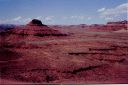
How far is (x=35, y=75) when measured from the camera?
6.36m

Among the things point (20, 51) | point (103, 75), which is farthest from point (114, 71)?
point (20, 51)

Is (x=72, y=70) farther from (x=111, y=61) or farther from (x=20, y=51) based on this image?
(x=20, y=51)

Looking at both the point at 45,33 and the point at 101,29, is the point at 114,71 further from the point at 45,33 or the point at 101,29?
the point at 101,29

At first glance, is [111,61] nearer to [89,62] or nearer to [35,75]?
[89,62]

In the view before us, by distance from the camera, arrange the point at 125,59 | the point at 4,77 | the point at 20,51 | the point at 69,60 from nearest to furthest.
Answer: the point at 4,77 < the point at 69,60 < the point at 125,59 < the point at 20,51

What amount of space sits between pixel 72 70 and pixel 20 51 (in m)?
2.64

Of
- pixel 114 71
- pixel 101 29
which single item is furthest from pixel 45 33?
pixel 101 29

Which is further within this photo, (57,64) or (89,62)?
(89,62)

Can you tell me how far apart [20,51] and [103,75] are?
3.51 m

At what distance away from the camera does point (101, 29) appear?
26328mm

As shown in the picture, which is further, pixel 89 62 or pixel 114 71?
pixel 89 62

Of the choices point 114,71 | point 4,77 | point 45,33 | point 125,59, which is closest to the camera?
point 4,77

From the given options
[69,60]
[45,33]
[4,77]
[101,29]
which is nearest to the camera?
[4,77]

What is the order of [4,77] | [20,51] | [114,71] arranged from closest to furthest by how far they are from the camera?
[4,77] → [114,71] → [20,51]
